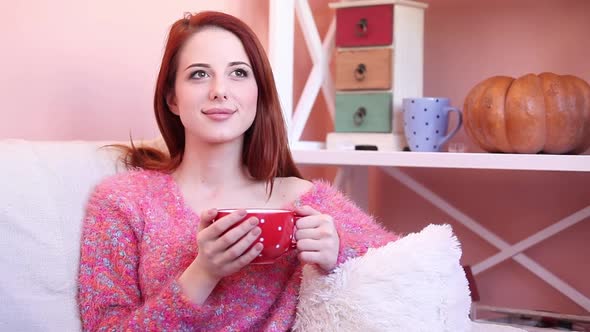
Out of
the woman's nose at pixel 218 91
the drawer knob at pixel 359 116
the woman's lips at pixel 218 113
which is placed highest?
the woman's nose at pixel 218 91

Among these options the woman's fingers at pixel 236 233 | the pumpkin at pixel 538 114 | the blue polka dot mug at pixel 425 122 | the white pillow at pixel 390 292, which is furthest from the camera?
the blue polka dot mug at pixel 425 122

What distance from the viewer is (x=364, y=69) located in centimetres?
167

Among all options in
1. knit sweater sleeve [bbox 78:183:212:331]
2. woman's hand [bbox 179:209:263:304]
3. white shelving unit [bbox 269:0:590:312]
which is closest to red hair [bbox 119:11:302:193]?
knit sweater sleeve [bbox 78:183:212:331]

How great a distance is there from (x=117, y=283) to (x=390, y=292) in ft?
1.18

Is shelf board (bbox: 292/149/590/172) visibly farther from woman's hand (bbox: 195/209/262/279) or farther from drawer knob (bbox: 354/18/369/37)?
woman's hand (bbox: 195/209/262/279)

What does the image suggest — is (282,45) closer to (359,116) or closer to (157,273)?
(359,116)

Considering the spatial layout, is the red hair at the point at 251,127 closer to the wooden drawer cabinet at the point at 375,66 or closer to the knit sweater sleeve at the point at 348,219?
the knit sweater sleeve at the point at 348,219

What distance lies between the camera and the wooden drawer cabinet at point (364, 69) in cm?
165

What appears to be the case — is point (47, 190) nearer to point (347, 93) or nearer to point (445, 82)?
point (347, 93)

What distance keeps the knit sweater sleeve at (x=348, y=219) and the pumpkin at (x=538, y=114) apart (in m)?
0.42

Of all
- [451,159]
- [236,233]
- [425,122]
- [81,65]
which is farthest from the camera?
[425,122]

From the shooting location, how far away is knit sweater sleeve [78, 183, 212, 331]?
97 cm

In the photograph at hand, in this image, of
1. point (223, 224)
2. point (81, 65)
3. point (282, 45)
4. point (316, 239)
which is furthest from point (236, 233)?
point (282, 45)

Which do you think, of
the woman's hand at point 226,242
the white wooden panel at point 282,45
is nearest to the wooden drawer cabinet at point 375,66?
the white wooden panel at point 282,45
